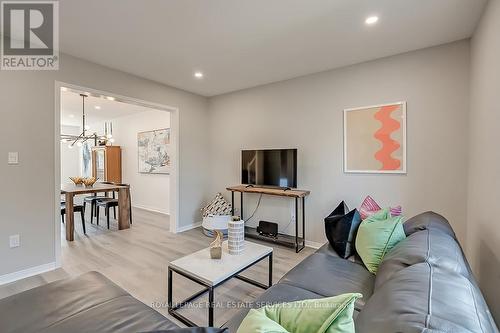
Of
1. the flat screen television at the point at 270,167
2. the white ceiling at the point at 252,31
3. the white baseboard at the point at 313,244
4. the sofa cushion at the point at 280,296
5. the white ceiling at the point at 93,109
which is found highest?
the white ceiling at the point at 93,109

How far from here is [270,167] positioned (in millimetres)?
3713

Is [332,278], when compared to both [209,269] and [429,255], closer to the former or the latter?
[429,255]

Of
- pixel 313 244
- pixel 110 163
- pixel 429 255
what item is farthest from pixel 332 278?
pixel 110 163

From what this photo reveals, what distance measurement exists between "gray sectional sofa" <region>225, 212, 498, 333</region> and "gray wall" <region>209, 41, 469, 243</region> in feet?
3.94

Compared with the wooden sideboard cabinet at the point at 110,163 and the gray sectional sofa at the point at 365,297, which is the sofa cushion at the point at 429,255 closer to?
the gray sectional sofa at the point at 365,297

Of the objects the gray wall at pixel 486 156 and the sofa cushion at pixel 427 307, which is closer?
the sofa cushion at pixel 427 307

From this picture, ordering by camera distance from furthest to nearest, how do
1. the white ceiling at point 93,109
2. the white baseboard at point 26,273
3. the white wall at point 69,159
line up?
1. the white wall at point 69,159
2. the white ceiling at point 93,109
3. the white baseboard at point 26,273

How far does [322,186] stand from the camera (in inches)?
136

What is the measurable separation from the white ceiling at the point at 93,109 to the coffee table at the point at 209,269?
159 inches

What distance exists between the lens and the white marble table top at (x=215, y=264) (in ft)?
5.68

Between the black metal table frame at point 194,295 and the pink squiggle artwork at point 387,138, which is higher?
the pink squiggle artwork at point 387,138

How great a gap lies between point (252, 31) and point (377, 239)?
7.12 ft

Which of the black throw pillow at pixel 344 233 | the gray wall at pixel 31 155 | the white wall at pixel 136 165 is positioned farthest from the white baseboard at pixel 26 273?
the black throw pillow at pixel 344 233

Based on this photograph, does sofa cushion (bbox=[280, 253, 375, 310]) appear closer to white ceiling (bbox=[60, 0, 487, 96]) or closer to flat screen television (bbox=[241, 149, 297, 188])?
flat screen television (bbox=[241, 149, 297, 188])
